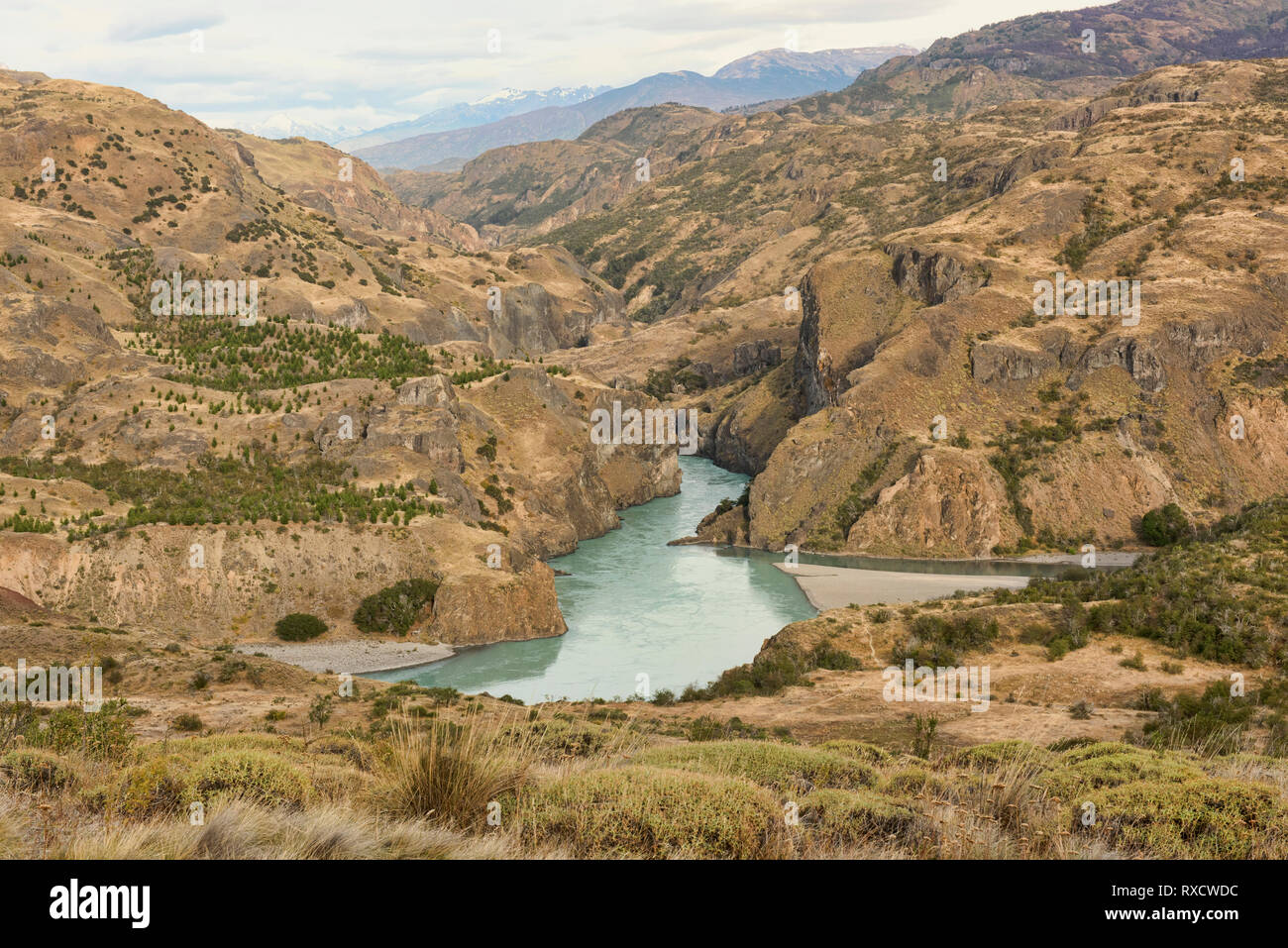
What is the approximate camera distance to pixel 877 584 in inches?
2955

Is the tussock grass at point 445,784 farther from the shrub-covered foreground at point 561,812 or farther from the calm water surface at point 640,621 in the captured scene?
the calm water surface at point 640,621

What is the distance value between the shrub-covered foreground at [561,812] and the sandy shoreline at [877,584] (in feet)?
187

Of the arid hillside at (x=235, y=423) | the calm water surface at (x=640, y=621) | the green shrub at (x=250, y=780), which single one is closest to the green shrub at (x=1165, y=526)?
the calm water surface at (x=640, y=621)

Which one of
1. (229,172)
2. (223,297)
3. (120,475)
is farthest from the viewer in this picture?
(229,172)

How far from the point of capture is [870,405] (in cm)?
9512

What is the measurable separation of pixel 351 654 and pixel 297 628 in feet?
11.4

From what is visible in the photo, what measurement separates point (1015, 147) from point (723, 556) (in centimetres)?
13465

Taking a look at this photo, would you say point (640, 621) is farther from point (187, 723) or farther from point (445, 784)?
point (445, 784)

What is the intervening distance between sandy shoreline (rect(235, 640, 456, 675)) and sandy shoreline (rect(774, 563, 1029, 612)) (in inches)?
1135

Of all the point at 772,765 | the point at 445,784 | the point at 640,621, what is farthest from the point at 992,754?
the point at 640,621

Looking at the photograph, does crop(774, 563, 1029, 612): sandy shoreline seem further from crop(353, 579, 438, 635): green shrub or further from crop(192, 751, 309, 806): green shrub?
crop(192, 751, 309, 806): green shrub

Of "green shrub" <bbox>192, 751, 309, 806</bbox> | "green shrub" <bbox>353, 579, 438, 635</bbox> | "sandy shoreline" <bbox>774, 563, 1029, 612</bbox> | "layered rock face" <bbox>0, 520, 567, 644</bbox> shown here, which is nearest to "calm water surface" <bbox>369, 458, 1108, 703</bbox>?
"sandy shoreline" <bbox>774, 563, 1029, 612</bbox>

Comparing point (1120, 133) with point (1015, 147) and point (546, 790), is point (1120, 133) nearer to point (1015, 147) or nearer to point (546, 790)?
point (1015, 147)

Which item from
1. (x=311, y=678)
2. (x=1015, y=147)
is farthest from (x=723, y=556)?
(x=1015, y=147)
